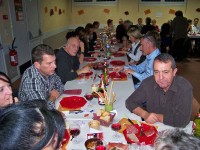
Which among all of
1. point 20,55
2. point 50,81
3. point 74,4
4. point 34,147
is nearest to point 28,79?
point 50,81

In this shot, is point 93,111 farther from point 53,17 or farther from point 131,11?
point 131,11

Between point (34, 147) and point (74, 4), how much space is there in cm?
857

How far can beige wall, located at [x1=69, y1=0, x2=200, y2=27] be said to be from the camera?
27.0 feet

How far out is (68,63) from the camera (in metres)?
3.13

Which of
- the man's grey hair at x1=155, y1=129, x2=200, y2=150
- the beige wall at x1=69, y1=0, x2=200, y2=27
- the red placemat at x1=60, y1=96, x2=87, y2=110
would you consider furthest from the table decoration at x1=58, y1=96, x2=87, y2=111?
the beige wall at x1=69, y1=0, x2=200, y2=27

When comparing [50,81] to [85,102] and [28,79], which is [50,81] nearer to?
[28,79]

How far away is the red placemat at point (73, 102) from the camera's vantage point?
6.75 feet

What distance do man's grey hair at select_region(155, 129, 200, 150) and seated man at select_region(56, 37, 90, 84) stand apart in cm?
206

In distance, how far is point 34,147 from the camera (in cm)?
72

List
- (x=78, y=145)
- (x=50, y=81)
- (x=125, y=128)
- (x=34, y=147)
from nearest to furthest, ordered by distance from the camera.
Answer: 1. (x=34, y=147)
2. (x=78, y=145)
3. (x=125, y=128)
4. (x=50, y=81)

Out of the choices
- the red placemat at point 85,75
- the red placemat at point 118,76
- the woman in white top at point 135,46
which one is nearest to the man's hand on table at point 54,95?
the red placemat at point 85,75

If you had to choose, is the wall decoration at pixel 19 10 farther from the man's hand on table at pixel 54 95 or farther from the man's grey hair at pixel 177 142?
the man's grey hair at pixel 177 142

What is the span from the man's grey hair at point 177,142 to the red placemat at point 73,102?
1181mm

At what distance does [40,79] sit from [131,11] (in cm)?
705
